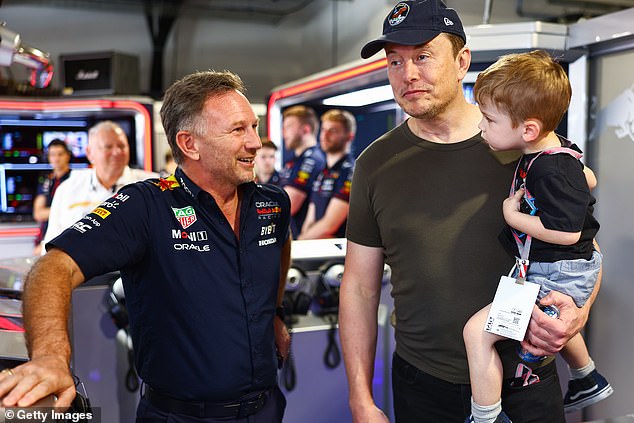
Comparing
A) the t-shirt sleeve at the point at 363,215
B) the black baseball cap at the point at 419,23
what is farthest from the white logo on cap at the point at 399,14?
the t-shirt sleeve at the point at 363,215

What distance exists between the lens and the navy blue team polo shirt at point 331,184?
4.50 meters

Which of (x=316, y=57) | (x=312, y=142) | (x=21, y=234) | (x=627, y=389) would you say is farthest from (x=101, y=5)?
(x=627, y=389)

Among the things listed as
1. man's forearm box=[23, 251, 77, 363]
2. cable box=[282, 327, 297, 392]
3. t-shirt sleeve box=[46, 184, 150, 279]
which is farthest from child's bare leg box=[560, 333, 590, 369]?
man's forearm box=[23, 251, 77, 363]

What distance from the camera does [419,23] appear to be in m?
1.59

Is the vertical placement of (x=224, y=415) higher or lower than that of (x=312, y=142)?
lower

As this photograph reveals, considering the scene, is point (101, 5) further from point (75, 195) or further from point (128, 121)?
point (75, 195)

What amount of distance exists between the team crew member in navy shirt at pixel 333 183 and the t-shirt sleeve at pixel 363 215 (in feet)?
8.27

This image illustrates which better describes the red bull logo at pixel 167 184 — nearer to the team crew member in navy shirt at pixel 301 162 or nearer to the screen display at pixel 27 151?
the team crew member in navy shirt at pixel 301 162

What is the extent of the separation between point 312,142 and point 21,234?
3.71 m

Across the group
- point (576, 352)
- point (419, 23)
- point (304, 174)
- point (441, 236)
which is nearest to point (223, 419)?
point (441, 236)

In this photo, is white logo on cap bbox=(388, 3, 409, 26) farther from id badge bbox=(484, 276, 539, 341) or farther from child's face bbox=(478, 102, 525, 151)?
id badge bbox=(484, 276, 539, 341)

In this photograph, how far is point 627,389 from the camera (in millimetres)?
2656

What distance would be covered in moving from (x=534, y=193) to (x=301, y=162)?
354 centimetres

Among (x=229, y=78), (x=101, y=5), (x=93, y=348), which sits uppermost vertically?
(x=101, y=5)
